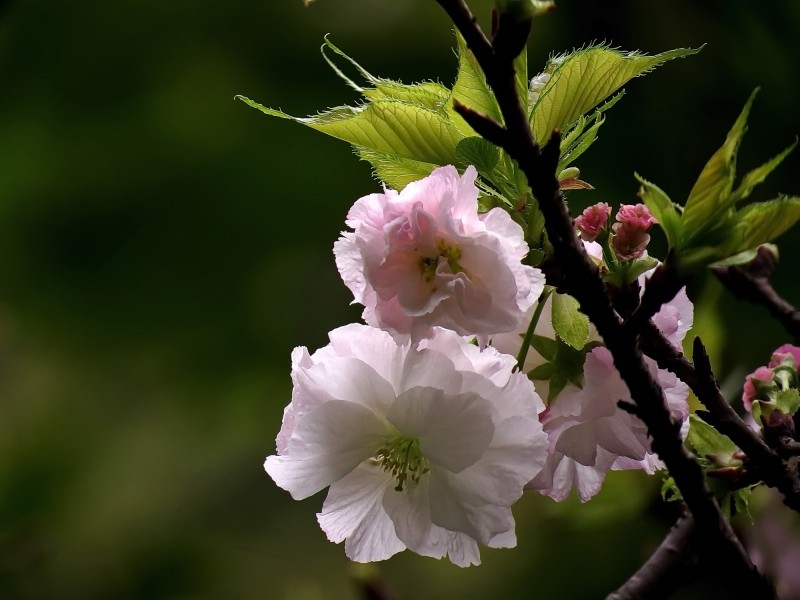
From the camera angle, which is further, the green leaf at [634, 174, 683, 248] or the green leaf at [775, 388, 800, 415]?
the green leaf at [775, 388, 800, 415]

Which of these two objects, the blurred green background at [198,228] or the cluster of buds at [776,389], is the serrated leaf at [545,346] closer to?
the cluster of buds at [776,389]

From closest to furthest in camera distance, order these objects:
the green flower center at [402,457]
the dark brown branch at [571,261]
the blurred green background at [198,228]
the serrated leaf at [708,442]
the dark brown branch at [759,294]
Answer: the dark brown branch at [571,261] → the green flower center at [402,457] → the serrated leaf at [708,442] → the dark brown branch at [759,294] → the blurred green background at [198,228]

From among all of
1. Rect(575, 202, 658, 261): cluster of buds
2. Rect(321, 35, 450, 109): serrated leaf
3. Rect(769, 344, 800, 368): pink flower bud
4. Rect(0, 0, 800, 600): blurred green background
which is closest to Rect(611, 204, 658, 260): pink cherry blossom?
Rect(575, 202, 658, 261): cluster of buds

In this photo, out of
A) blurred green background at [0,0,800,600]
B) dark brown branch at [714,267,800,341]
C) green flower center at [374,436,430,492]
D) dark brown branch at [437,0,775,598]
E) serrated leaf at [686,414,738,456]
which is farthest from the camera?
blurred green background at [0,0,800,600]

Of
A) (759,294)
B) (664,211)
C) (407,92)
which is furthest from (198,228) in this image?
(664,211)

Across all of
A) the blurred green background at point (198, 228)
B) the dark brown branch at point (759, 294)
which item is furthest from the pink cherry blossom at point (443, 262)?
the blurred green background at point (198, 228)

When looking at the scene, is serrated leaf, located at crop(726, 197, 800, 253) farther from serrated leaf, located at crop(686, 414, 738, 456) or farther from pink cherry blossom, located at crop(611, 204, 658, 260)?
serrated leaf, located at crop(686, 414, 738, 456)
